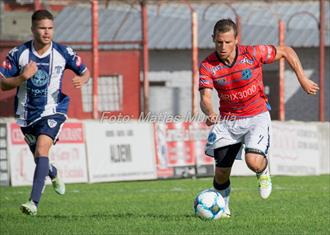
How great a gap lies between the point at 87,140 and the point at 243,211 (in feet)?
23.9

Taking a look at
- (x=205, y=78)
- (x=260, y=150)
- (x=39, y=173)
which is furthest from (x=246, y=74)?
(x=39, y=173)

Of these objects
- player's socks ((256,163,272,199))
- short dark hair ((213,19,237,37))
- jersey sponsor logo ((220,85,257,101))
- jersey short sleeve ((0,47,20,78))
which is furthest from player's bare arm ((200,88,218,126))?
jersey short sleeve ((0,47,20,78))

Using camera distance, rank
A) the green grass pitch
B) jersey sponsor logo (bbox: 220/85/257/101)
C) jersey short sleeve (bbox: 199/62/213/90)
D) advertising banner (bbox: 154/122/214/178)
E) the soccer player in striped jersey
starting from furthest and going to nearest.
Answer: advertising banner (bbox: 154/122/214/178), the soccer player in striped jersey, jersey sponsor logo (bbox: 220/85/257/101), jersey short sleeve (bbox: 199/62/213/90), the green grass pitch

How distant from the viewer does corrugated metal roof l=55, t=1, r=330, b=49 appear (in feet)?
109

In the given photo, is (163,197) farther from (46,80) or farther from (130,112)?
(130,112)

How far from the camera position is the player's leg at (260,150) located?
34.2ft

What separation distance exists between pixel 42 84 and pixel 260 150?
8.42 ft

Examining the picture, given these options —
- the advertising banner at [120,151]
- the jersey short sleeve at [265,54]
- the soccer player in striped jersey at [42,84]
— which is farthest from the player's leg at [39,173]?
the advertising banner at [120,151]

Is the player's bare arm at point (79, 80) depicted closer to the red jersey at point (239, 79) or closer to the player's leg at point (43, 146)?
the player's leg at point (43, 146)

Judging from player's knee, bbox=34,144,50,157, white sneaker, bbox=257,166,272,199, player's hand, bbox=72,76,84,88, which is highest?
player's hand, bbox=72,76,84,88

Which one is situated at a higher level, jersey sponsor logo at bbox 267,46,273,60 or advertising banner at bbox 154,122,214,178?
jersey sponsor logo at bbox 267,46,273,60

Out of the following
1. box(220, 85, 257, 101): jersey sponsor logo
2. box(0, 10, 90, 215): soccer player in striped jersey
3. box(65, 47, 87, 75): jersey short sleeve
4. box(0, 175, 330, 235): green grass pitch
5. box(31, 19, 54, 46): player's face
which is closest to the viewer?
box(0, 175, 330, 235): green grass pitch

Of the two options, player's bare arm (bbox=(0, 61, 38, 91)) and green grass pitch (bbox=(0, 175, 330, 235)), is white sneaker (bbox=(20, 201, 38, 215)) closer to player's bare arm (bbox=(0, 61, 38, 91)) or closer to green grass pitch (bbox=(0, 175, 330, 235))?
green grass pitch (bbox=(0, 175, 330, 235))

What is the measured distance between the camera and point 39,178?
1086 centimetres
